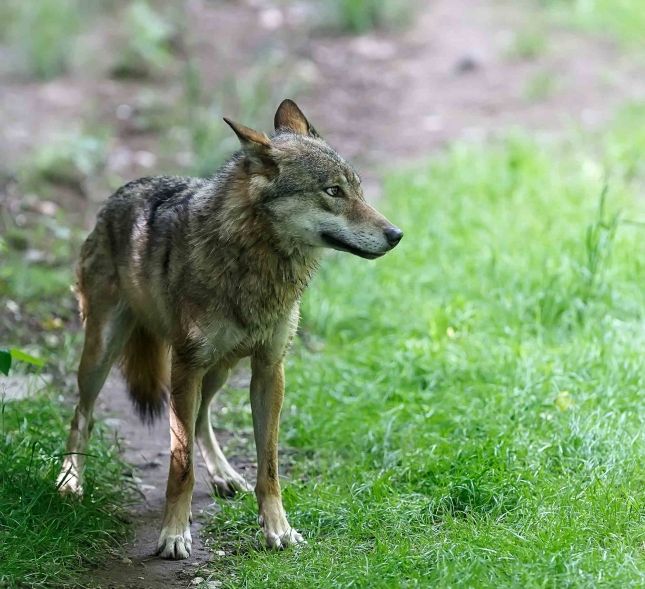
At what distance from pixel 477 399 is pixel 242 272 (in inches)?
74.7

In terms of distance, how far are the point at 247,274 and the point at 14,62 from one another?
8.44 metres

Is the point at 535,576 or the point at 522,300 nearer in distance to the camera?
the point at 535,576

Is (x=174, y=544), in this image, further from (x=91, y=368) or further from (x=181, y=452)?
(x=91, y=368)

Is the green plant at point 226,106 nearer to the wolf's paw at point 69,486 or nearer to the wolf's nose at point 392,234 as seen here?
the wolf's paw at point 69,486

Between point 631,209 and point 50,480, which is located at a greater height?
point 631,209

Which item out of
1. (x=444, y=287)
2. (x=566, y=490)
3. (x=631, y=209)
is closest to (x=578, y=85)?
(x=631, y=209)

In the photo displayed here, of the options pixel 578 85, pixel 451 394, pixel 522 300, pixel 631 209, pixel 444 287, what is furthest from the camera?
pixel 578 85

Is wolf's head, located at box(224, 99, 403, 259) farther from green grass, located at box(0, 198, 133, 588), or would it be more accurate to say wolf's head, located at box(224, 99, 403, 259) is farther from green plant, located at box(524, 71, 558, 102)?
green plant, located at box(524, 71, 558, 102)

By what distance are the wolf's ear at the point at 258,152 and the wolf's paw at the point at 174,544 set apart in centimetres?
177

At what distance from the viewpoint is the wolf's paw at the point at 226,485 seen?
5.16 metres

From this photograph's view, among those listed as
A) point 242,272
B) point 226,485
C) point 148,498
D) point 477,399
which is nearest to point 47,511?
point 148,498

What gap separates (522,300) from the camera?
684 cm

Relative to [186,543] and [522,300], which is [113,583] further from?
[522,300]

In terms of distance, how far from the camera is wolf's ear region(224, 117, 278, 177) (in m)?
4.38
